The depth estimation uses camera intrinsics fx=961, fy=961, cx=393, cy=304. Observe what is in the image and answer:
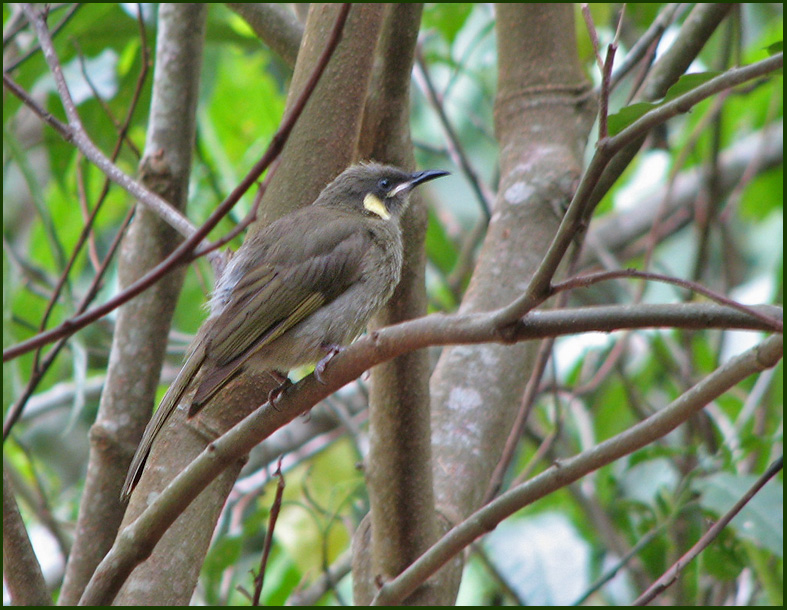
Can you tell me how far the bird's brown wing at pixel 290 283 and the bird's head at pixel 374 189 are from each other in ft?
1.29

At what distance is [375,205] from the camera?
382cm

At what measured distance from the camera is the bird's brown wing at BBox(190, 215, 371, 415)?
114 inches

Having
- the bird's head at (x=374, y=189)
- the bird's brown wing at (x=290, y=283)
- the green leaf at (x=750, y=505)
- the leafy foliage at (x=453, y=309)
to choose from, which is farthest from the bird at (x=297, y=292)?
the green leaf at (x=750, y=505)

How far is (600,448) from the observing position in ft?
6.71

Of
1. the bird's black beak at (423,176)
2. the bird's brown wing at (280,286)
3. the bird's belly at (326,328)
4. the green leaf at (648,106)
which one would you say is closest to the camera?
the green leaf at (648,106)

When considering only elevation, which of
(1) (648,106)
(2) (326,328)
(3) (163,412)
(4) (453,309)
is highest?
(4) (453,309)

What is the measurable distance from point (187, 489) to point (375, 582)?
0.94 m

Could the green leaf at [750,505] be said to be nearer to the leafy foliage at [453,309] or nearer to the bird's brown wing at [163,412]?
the leafy foliage at [453,309]

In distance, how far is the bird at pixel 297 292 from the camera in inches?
115

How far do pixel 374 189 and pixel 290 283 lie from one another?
2.79ft

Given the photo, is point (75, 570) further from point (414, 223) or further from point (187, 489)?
point (414, 223)

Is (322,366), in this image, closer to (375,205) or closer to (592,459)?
(592,459)

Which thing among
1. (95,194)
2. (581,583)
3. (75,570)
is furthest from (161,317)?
(95,194)

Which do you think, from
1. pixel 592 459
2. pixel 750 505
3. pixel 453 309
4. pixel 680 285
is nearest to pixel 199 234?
pixel 680 285
